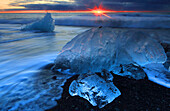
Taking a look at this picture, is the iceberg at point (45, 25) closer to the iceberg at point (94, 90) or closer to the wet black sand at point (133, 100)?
the wet black sand at point (133, 100)

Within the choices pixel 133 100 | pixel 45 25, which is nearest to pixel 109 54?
pixel 133 100

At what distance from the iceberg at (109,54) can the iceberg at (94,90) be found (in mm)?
531

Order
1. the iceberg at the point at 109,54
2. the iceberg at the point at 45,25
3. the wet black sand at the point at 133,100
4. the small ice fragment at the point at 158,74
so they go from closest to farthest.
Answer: the wet black sand at the point at 133,100, the small ice fragment at the point at 158,74, the iceberg at the point at 109,54, the iceberg at the point at 45,25

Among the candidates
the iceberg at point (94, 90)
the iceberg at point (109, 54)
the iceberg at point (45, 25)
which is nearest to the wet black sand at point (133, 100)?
the iceberg at point (94, 90)

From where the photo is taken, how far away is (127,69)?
5.95ft

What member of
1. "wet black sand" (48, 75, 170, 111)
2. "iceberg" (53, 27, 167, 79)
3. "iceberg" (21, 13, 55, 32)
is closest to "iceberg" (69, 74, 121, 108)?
"wet black sand" (48, 75, 170, 111)

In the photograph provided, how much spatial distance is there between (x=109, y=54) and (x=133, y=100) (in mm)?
802

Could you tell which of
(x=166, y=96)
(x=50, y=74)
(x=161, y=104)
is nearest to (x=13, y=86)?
(x=50, y=74)

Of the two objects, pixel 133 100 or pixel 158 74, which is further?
pixel 158 74

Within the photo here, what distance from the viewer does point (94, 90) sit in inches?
47.4

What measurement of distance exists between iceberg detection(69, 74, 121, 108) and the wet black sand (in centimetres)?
5

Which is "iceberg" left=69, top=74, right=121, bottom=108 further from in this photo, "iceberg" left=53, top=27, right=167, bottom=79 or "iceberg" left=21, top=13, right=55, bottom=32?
"iceberg" left=21, top=13, right=55, bottom=32

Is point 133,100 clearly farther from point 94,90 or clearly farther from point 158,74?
point 158,74

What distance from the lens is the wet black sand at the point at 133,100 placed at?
116 centimetres
